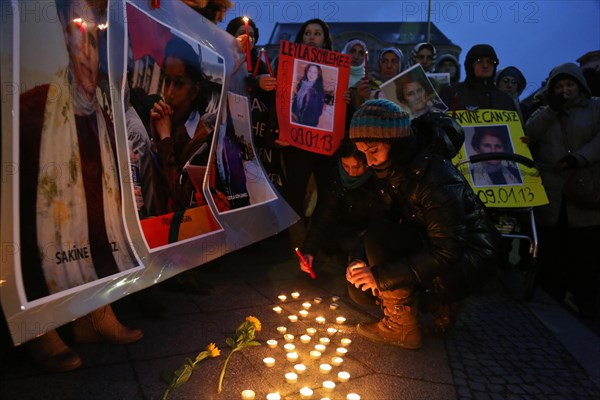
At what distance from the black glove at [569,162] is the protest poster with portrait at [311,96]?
1.96 m

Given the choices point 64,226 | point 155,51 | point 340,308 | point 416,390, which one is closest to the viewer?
point 64,226

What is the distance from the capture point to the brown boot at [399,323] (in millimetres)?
2844

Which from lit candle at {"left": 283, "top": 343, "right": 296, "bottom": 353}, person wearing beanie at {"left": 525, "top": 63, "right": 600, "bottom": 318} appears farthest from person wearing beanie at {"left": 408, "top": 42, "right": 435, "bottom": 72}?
lit candle at {"left": 283, "top": 343, "right": 296, "bottom": 353}

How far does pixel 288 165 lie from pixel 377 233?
1818 millimetres

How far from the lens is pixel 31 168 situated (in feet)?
6.22

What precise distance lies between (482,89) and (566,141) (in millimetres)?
938

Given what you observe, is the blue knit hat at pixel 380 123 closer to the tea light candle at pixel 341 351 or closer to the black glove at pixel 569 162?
the tea light candle at pixel 341 351

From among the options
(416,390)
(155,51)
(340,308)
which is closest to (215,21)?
(155,51)

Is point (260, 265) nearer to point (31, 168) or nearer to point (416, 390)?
point (416, 390)

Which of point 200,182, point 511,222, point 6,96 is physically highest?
point 6,96

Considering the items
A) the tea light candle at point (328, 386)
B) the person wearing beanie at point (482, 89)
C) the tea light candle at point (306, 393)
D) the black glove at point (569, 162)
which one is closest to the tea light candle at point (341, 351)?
the tea light candle at point (328, 386)

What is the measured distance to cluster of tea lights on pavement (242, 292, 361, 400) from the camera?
2277 mm

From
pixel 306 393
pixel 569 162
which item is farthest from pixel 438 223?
pixel 569 162

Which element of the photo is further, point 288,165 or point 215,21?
point 288,165
